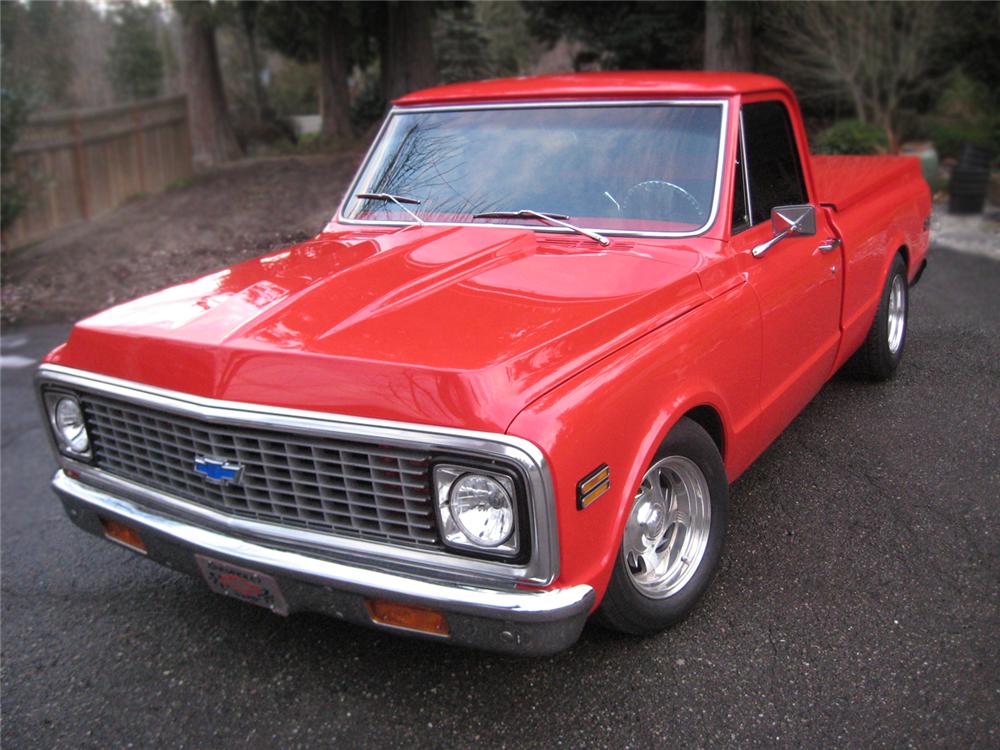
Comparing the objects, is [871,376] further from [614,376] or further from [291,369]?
[291,369]

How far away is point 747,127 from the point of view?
12.0 ft

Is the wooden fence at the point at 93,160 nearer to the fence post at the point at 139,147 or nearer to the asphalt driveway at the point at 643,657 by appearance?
the fence post at the point at 139,147

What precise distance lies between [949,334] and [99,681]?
5.32m

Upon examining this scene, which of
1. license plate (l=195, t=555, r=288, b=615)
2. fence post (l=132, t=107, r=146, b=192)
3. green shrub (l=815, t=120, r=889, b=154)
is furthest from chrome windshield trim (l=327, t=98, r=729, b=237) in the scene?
fence post (l=132, t=107, r=146, b=192)

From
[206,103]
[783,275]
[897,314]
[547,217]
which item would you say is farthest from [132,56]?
[783,275]

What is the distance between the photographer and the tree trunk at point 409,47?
14.3m

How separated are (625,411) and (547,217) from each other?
1.16m

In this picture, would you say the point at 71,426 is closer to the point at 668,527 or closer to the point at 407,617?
the point at 407,617

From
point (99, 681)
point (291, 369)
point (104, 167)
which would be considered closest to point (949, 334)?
point (291, 369)

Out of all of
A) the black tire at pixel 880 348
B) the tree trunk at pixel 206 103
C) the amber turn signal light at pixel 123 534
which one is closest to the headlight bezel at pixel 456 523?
the amber turn signal light at pixel 123 534

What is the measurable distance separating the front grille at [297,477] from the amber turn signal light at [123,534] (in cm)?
23

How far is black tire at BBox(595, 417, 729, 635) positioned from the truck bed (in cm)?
189

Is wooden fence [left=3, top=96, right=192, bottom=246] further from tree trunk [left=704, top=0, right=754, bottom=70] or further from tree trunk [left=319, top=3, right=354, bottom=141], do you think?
tree trunk [left=704, top=0, right=754, bottom=70]

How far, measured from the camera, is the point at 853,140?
12.6m
